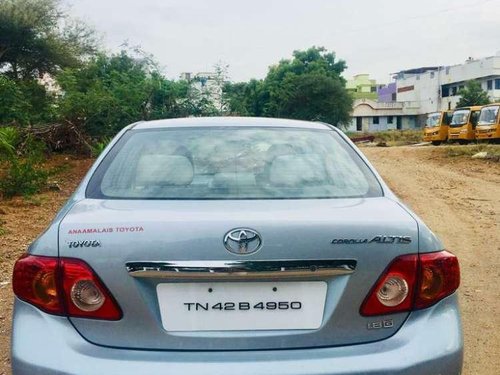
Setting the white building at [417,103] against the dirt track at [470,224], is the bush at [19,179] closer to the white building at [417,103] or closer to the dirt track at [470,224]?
the dirt track at [470,224]

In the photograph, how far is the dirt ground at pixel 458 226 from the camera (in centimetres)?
387

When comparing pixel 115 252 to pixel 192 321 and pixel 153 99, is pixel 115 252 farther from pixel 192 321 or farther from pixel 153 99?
pixel 153 99

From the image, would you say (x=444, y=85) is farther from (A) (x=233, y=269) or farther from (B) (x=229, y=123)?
(A) (x=233, y=269)

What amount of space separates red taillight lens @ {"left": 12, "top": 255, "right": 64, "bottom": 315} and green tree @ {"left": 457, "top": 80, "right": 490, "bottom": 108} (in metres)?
53.6

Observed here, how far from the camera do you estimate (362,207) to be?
2.15m

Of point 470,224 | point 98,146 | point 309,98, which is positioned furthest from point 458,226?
point 309,98

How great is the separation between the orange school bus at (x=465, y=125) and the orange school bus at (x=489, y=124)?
5.06ft

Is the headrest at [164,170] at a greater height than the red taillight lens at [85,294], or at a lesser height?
greater

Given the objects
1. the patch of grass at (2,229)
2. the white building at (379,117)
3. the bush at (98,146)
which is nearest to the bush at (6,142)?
the patch of grass at (2,229)

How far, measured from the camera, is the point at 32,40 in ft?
74.6

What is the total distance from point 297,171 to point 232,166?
0.28 m

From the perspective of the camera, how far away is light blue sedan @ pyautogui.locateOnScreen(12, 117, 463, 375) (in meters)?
1.82

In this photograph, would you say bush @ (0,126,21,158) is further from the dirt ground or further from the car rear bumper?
the car rear bumper

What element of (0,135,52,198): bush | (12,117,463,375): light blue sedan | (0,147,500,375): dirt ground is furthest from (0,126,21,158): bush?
(12,117,463,375): light blue sedan
